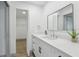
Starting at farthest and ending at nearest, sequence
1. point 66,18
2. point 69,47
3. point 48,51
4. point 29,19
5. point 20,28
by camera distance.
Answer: point 20,28 < point 29,19 < point 66,18 < point 48,51 < point 69,47

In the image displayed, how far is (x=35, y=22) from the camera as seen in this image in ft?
12.9

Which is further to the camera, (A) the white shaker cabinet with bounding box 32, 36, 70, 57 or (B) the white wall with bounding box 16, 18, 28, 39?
(B) the white wall with bounding box 16, 18, 28, 39

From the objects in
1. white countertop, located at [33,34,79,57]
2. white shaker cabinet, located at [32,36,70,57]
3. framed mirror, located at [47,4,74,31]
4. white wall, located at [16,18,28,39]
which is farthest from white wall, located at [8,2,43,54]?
white wall, located at [16,18,28,39]

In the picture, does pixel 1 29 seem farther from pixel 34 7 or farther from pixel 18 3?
pixel 34 7

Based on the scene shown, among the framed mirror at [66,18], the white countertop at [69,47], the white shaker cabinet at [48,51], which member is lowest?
the white shaker cabinet at [48,51]

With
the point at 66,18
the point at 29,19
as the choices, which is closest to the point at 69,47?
the point at 66,18

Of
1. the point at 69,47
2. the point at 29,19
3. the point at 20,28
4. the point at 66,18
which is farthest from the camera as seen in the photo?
the point at 20,28

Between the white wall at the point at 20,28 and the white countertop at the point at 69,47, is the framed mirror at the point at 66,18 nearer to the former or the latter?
the white countertop at the point at 69,47

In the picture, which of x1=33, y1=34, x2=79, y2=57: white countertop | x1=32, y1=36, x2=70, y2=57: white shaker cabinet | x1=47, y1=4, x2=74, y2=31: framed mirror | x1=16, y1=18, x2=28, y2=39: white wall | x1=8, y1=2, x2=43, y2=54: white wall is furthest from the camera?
x1=16, y1=18, x2=28, y2=39: white wall

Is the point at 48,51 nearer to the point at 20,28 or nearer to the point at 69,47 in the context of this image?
the point at 69,47

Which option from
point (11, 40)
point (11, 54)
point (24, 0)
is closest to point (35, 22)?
point (24, 0)

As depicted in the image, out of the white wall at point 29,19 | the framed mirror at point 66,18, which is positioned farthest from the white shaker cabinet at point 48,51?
the white wall at point 29,19

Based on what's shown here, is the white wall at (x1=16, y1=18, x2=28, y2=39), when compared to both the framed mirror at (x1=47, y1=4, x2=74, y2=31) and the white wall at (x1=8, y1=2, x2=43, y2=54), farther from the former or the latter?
the framed mirror at (x1=47, y1=4, x2=74, y2=31)

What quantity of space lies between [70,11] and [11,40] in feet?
8.28
